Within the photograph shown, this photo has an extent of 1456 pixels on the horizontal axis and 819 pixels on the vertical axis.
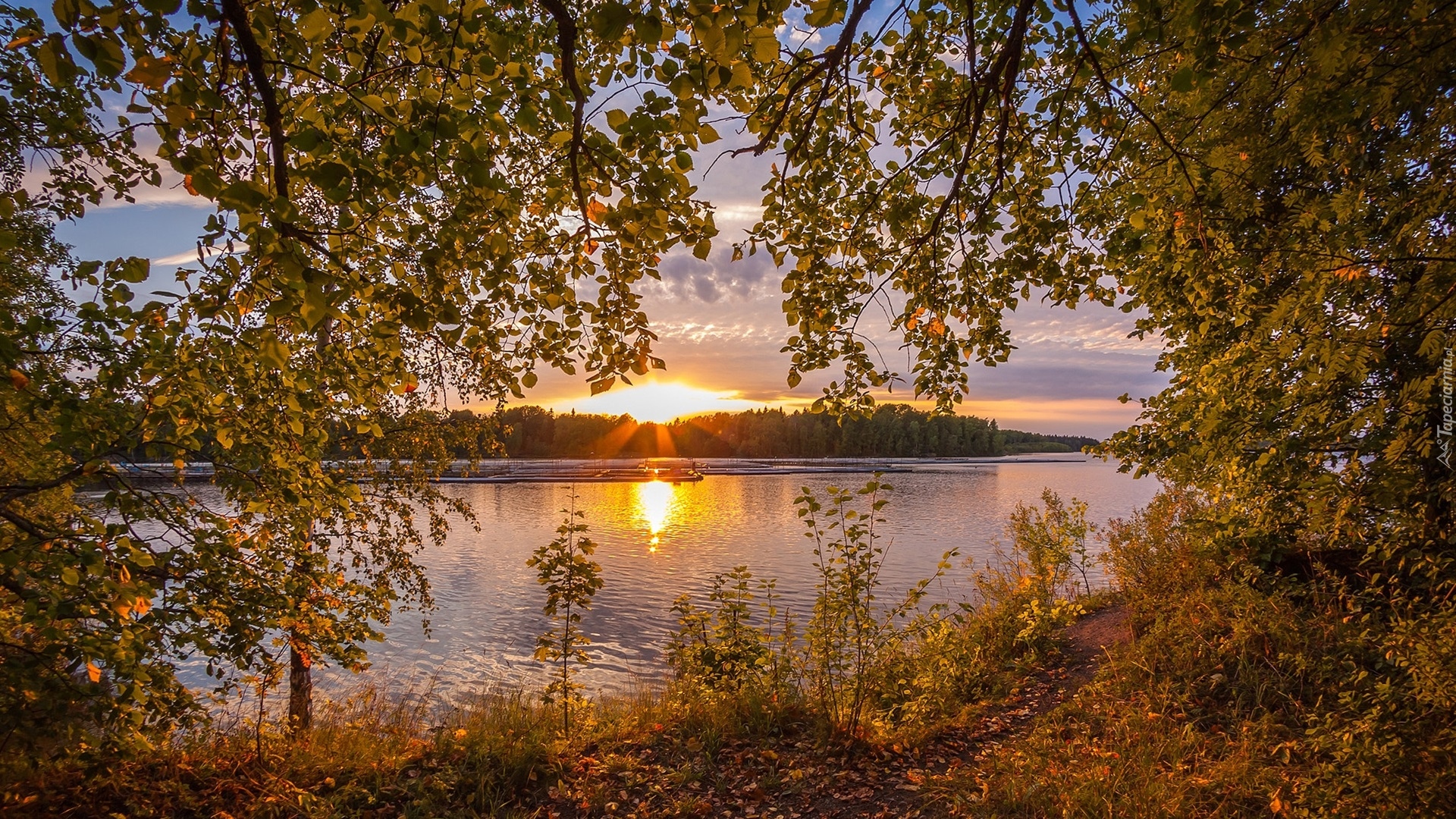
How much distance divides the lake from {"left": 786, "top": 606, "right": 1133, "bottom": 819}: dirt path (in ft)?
15.4

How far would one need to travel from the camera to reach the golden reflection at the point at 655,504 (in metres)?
24.8

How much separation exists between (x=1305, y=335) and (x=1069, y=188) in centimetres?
169

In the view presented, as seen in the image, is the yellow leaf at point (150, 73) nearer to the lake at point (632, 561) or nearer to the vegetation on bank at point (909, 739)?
the vegetation on bank at point (909, 739)

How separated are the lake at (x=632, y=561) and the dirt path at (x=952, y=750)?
4685 millimetres

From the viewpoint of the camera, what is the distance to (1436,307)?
2289 millimetres

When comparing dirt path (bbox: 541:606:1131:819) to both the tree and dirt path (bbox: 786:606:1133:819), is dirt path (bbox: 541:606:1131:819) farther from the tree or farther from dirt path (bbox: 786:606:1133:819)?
the tree

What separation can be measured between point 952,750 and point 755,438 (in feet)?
324

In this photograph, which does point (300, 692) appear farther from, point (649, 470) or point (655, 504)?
point (649, 470)

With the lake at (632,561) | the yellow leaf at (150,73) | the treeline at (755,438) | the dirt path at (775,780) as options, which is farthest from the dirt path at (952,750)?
the treeline at (755,438)

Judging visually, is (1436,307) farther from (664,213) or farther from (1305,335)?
(664,213)

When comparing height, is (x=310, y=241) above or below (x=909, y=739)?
above

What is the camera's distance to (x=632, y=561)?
18.5m

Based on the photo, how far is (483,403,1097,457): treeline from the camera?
A: 96125 millimetres

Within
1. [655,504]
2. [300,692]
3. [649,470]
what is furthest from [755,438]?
[300,692]
